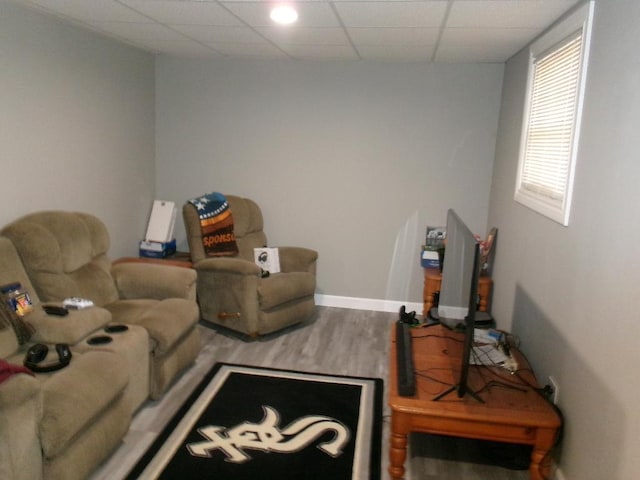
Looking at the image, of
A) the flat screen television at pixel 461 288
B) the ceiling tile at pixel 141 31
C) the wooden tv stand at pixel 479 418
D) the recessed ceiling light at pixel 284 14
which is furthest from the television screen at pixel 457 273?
the ceiling tile at pixel 141 31

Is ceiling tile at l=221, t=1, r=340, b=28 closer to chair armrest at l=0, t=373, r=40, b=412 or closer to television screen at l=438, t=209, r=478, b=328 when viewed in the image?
television screen at l=438, t=209, r=478, b=328

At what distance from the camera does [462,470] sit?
96.7 inches

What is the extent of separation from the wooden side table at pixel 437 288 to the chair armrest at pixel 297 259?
96 cm

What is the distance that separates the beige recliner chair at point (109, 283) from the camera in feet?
9.27

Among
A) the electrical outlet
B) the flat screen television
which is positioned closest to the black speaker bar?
the flat screen television

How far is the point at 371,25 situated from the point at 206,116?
85.0 inches

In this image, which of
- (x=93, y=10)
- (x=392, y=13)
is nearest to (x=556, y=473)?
(x=392, y=13)

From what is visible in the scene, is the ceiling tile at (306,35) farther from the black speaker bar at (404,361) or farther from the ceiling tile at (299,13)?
the black speaker bar at (404,361)

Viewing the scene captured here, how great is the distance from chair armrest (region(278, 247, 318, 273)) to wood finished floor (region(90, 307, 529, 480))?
1.55 ft

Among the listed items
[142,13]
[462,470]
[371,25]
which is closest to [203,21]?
[142,13]

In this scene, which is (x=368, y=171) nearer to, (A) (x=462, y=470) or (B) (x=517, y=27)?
(B) (x=517, y=27)

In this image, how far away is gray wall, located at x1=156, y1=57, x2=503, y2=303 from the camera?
4375 millimetres

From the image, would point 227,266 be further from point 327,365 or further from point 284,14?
point 284,14

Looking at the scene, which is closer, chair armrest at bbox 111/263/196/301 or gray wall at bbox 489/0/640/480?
gray wall at bbox 489/0/640/480
